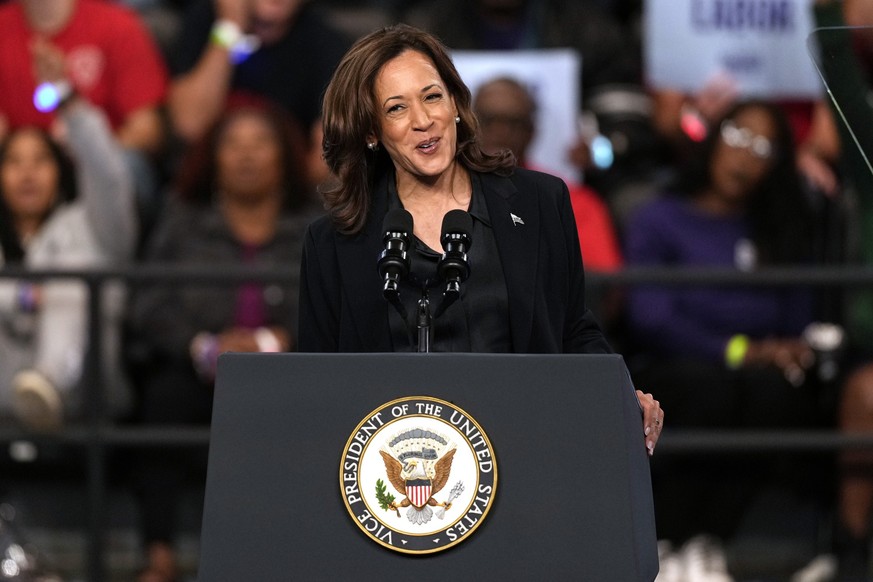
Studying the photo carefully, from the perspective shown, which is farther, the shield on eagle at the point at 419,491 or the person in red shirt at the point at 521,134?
the person in red shirt at the point at 521,134

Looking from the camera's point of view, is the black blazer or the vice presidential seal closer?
the vice presidential seal

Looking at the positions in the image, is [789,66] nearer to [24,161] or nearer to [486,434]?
[24,161]

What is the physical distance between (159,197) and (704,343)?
1849 millimetres

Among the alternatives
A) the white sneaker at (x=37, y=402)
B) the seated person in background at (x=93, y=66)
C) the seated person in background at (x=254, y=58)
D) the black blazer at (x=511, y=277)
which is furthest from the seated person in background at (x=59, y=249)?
the black blazer at (x=511, y=277)

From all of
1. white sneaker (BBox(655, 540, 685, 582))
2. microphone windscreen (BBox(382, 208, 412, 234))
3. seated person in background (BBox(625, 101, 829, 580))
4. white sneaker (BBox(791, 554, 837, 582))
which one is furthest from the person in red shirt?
microphone windscreen (BBox(382, 208, 412, 234))

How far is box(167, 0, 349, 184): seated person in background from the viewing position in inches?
200

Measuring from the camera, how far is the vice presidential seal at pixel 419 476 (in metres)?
2.05

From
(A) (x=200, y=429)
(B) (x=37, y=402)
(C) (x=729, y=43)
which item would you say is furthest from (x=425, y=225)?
(C) (x=729, y=43)

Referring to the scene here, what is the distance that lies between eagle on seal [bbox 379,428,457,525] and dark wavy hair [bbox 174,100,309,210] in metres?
2.76

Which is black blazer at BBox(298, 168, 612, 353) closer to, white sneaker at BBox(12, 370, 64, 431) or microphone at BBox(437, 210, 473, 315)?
microphone at BBox(437, 210, 473, 315)

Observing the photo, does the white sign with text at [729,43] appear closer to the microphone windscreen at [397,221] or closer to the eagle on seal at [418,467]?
the microphone windscreen at [397,221]

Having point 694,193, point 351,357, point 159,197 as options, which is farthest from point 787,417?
point 351,357

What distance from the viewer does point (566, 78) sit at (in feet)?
16.0

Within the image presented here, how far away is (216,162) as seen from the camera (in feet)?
15.8
